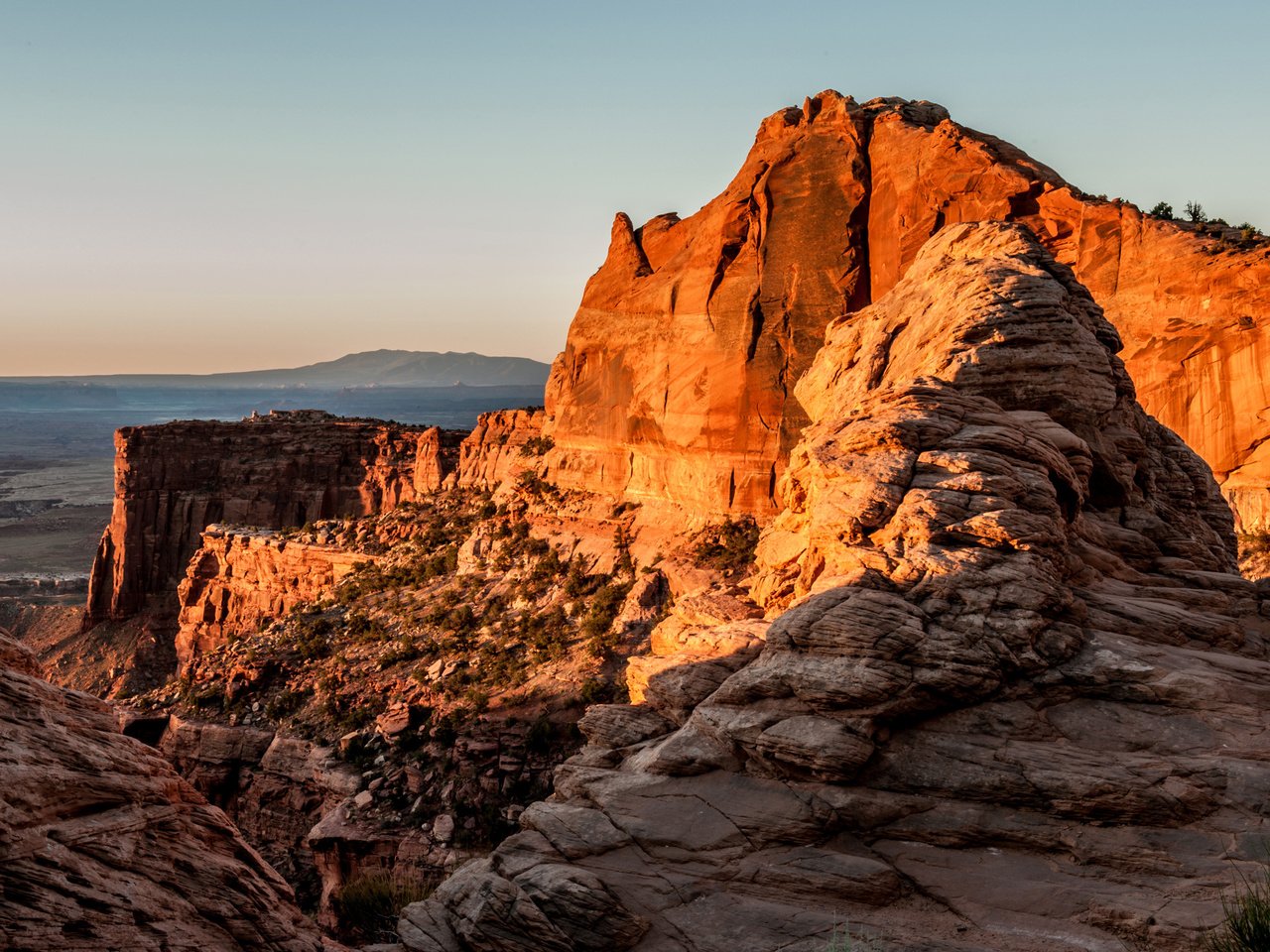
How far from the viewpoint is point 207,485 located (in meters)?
79.9

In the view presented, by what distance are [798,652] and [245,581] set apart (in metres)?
57.4

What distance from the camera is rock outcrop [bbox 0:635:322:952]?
11.5m

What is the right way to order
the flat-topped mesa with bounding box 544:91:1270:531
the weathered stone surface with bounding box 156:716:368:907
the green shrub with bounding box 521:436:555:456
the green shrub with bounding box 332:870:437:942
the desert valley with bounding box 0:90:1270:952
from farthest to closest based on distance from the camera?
the green shrub with bounding box 521:436:555:456 < the flat-topped mesa with bounding box 544:91:1270:531 < the weathered stone surface with bounding box 156:716:368:907 < the green shrub with bounding box 332:870:437:942 < the desert valley with bounding box 0:90:1270:952

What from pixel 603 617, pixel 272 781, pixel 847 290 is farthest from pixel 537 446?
pixel 272 781

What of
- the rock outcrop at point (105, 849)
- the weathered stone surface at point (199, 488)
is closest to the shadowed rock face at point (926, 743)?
the rock outcrop at point (105, 849)

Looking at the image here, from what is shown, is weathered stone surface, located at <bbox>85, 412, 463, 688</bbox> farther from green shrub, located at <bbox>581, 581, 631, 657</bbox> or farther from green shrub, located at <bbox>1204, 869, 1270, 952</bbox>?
green shrub, located at <bbox>1204, 869, 1270, 952</bbox>

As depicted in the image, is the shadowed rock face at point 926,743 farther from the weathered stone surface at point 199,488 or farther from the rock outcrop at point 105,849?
the weathered stone surface at point 199,488

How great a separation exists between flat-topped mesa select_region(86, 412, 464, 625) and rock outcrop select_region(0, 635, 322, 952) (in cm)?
6270

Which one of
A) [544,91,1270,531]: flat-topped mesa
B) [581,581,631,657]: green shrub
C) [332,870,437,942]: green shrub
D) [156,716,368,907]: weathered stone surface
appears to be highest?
[544,91,1270,531]: flat-topped mesa

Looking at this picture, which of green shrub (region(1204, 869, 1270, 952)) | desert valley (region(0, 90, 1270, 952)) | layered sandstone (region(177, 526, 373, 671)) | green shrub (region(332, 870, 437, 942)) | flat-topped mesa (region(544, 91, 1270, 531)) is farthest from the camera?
layered sandstone (region(177, 526, 373, 671))

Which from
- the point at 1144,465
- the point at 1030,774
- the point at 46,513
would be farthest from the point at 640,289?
the point at 46,513

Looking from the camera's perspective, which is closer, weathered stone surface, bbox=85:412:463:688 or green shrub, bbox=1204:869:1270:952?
green shrub, bbox=1204:869:1270:952

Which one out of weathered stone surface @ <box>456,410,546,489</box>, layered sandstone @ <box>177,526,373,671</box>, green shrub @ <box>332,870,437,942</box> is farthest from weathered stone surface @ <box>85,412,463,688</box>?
green shrub @ <box>332,870,437,942</box>

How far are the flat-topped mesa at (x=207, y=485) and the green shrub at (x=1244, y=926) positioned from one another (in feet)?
224
